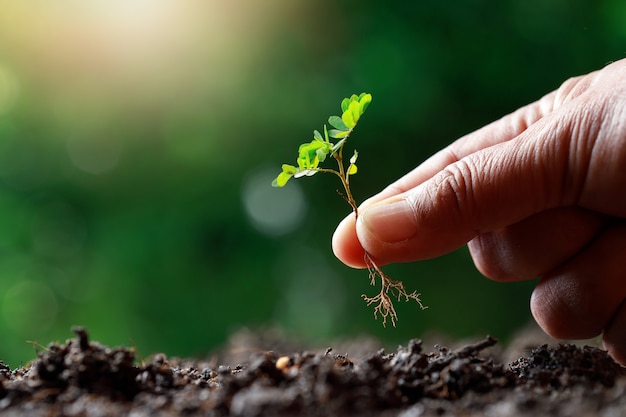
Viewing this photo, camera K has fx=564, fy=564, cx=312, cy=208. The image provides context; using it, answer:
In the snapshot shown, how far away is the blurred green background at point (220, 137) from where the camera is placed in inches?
107

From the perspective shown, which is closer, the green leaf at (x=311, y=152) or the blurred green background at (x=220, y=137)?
the green leaf at (x=311, y=152)

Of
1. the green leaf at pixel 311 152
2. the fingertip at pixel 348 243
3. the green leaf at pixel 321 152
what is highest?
the green leaf at pixel 311 152

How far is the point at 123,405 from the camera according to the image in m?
0.83

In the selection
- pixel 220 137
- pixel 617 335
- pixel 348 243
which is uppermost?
pixel 220 137

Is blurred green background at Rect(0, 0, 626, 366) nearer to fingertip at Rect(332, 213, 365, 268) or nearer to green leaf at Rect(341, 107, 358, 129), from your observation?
fingertip at Rect(332, 213, 365, 268)

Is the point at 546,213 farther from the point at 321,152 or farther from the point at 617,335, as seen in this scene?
the point at 321,152

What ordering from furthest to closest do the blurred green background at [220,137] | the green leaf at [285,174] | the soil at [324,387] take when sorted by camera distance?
the blurred green background at [220,137]
the green leaf at [285,174]
the soil at [324,387]

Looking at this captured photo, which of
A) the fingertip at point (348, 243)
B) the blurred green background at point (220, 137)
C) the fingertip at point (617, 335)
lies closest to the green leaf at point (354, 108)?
the fingertip at point (348, 243)

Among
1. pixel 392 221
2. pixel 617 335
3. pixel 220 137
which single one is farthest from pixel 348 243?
pixel 220 137

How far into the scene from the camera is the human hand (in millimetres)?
1131

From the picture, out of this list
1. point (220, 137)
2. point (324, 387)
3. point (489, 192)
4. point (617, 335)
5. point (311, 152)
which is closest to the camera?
point (324, 387)

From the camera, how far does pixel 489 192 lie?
1.15 m

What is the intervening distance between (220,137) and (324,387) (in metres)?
2.26

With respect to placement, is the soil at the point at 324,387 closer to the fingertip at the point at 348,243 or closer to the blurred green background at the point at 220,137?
the fingertip at the point at 348,243
